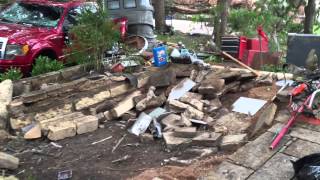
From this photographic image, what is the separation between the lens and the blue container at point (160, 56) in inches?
324

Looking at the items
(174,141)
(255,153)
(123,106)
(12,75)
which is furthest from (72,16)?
(255,153)

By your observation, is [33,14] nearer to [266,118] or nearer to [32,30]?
[32,30]

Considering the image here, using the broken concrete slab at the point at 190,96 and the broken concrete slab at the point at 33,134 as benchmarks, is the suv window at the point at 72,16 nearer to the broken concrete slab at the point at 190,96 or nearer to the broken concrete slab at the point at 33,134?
the broken concrete slab at the point at 190,96

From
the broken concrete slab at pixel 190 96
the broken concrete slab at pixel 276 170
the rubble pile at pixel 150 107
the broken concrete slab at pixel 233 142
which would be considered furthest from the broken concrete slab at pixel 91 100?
the broken concrete slab at pixel 276 170

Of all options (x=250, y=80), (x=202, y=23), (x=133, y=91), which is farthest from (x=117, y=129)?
(x=202, y=23)

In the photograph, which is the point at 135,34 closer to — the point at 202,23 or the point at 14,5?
the point at 14,5

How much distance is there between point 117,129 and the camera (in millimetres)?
6246

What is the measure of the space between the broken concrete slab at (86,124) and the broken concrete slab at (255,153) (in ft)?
7.51

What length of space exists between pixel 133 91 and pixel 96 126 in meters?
1.27

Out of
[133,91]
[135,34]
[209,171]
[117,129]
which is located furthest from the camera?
[135,34]

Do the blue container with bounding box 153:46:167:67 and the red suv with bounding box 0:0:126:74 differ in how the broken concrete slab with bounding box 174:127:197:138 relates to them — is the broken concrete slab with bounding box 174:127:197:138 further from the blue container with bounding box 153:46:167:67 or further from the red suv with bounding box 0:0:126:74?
the red suv with bounding box 0:0:126:74

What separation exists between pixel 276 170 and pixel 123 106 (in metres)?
2.92

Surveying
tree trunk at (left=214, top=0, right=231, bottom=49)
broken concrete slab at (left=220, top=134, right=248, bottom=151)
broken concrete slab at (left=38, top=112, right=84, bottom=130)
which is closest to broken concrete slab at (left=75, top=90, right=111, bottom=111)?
broken concrete slab at (left=38, top=112, right=84, bottom=130)

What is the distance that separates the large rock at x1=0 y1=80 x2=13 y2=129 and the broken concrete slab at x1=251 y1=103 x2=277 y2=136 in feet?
11.9
